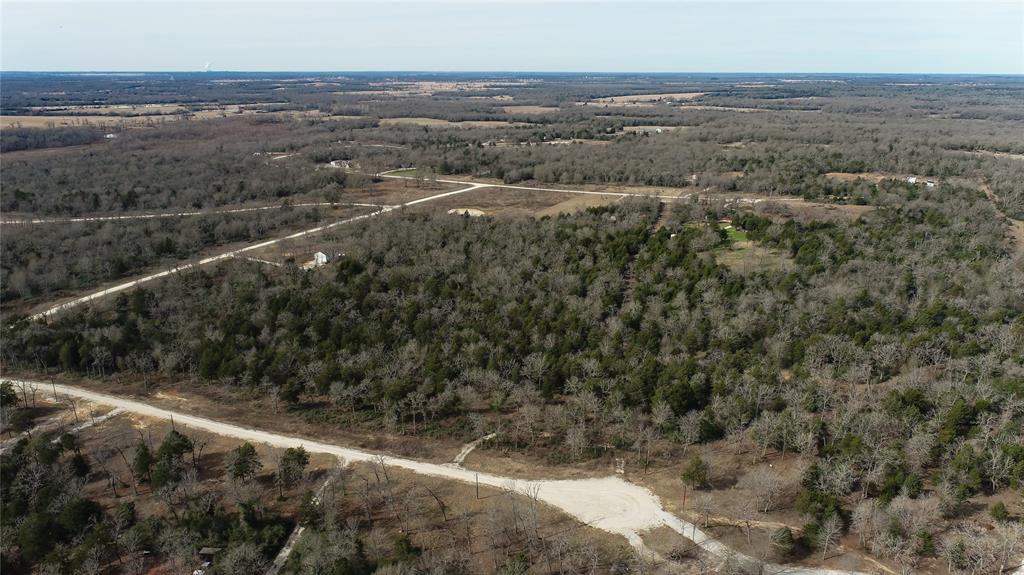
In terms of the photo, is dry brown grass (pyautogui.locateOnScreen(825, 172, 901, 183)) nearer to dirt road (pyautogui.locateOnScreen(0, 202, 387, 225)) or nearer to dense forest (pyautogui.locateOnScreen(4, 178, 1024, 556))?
dense forest (pyautogui.locateOnScreen(4, 178, 1024, 556))

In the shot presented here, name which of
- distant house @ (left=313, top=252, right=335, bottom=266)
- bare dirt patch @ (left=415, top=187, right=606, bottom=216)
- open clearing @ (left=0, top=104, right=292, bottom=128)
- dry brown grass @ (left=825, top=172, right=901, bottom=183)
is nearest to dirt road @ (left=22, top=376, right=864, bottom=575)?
distant house @ (left=313, top=252, right=335, bottom=266)

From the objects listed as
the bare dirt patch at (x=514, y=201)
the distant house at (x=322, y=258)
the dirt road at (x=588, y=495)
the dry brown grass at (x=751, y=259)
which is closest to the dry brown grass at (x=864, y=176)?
the bare dirt patch at (x=514, y=201)

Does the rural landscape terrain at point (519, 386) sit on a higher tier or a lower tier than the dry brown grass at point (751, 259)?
lower

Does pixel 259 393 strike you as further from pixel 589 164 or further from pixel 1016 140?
pixel 1016 140

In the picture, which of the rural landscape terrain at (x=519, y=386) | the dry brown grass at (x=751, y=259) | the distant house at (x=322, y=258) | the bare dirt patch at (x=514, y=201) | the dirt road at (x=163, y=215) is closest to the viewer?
the rural landscape terrain at (x=519, y=386)

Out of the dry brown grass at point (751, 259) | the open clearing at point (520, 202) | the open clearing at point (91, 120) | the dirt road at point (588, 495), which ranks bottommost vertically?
the dirt road at point (588, 495)

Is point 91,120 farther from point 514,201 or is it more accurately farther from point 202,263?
point 514,201

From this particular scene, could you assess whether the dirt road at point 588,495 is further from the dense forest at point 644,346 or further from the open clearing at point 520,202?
the open clearing at point 520,202

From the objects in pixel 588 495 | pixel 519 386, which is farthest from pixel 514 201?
pixel 588 495
